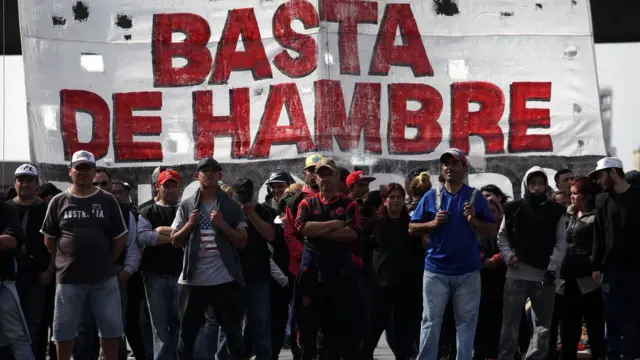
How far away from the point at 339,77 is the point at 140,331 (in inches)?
179

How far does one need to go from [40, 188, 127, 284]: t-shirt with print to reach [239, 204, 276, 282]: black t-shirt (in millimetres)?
1564

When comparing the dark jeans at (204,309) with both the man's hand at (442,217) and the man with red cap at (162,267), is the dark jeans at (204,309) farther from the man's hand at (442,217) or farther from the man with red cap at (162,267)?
the man's hand at (442,217)

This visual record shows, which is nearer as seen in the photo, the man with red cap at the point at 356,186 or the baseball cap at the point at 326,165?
the baseball cap at the point at 326,165

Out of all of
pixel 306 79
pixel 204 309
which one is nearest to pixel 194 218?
pixel 204 309

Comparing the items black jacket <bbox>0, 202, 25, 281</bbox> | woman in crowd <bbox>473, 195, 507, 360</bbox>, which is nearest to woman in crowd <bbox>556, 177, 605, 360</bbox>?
woman in crowd <bbox>473, 195, 507, 360</bbox>

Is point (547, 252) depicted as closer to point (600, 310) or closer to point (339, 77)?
point (600, 310)

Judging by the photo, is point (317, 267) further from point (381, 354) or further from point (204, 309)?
point (381, 354)

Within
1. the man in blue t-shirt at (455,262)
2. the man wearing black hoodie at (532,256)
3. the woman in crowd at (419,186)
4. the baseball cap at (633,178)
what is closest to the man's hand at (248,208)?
the man in blue t-shirt at (455,262)

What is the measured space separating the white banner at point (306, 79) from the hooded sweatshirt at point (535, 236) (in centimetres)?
351

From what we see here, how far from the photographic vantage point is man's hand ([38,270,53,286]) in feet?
41.8

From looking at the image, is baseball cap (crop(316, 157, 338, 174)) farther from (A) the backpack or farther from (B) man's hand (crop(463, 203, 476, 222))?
(B) man's hand (crop(463, 203, 476, 222))

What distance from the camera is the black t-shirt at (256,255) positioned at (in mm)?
13133

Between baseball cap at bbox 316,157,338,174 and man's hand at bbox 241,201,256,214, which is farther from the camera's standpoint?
man's hand at bbox 241,201,256,214

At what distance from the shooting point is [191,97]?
16906mm
